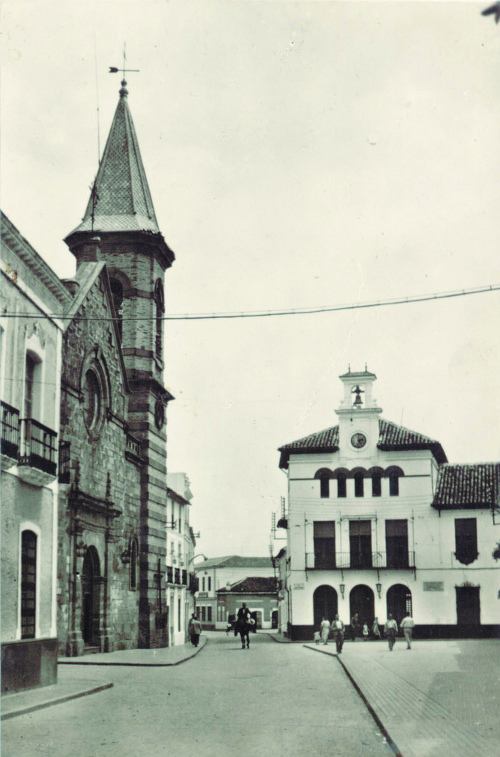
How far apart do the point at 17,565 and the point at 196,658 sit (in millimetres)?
13413

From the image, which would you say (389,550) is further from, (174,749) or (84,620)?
(174,749)

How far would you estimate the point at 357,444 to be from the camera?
142 feet

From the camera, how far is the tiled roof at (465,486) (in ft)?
139

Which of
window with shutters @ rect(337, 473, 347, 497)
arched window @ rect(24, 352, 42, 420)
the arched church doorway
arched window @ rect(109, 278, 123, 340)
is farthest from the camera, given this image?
window with shutters @ rect(337, 473, 347, 497)

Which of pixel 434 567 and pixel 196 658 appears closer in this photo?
pixel 196 658

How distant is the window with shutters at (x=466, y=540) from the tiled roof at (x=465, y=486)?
736 millimetres

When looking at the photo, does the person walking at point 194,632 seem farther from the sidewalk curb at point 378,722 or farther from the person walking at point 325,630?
the sidewalk curb at point 378,722

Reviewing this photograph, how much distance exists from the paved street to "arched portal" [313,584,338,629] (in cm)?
2332

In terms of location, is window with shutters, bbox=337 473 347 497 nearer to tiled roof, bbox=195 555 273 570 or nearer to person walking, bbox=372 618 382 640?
person walking, bbox=372 618 382 640

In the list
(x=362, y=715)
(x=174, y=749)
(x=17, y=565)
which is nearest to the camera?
(x=174, y=749)

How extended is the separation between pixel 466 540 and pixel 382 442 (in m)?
5.86

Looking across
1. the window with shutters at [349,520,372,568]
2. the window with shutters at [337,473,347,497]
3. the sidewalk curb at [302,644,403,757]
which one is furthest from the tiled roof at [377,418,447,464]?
the sidewalk curb at [302,644,403,757]

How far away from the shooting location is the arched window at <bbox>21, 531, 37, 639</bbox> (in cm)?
1566

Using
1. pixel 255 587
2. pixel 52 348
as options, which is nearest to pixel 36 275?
pixel 52 348
